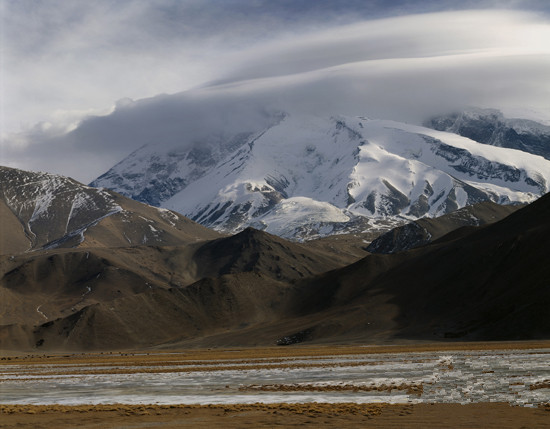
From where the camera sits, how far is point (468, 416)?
3750cm

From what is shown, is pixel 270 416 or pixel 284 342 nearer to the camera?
pixel 270 416

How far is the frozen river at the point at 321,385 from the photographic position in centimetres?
4781

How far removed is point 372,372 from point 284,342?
115 m

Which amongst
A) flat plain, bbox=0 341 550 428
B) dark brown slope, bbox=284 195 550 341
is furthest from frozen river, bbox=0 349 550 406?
dark brown slope, bbox=284 195 550 341

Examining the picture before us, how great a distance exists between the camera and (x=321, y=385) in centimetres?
5975

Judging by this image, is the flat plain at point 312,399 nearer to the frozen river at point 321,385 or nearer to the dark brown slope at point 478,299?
the frozen river at point 321,385

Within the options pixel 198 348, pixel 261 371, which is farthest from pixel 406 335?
pixel 261 371

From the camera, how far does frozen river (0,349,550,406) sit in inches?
1882

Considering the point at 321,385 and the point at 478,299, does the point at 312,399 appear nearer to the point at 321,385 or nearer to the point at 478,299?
the point at 321,385

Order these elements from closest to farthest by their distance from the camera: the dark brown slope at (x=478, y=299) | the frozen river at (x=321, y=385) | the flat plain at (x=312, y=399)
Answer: the flat plain at (x=312, y=399) → the frozen river at (x=321, y=385) → the dark brown slope at (x=478, y=299)

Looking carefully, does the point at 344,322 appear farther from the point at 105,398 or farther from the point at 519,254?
the point at 105,398

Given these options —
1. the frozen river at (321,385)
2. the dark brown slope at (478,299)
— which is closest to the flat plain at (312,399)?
the frozen river at (321,385)

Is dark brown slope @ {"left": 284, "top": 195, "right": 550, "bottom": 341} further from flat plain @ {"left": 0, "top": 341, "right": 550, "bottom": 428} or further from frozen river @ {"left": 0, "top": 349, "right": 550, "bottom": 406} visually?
flat plain @ {"left": 0, "top": 341, "right": 550, "bottom": 428}

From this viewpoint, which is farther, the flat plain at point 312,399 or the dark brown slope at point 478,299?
the dark brown slope at point 478,299
